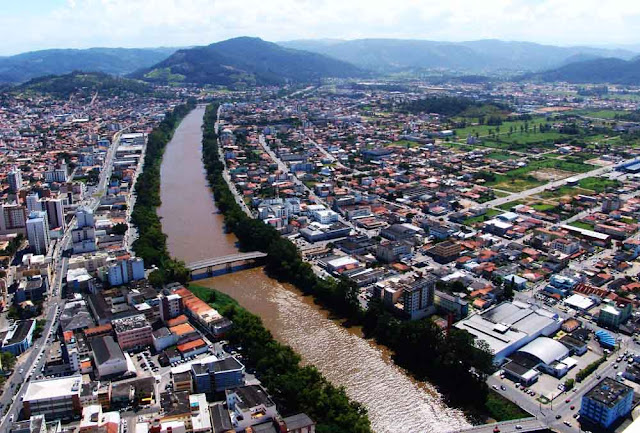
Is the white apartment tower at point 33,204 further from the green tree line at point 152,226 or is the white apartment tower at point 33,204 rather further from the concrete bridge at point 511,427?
the concrete bridge at point 511,427

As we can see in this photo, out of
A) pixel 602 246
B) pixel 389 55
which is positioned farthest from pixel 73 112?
pixel 389 55

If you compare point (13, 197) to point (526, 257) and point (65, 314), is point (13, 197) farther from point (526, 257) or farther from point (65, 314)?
point (526, 257)

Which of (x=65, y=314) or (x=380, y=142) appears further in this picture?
(x=380, y=142)

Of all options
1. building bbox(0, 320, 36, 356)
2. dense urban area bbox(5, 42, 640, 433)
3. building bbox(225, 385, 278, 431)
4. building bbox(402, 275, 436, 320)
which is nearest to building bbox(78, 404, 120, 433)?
dense urban area bbox(5, 42, 640, 433)

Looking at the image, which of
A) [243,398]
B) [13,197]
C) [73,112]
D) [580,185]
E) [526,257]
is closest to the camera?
[243,398]

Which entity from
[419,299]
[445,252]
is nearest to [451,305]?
[419,299]

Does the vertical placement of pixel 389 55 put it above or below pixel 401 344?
above
